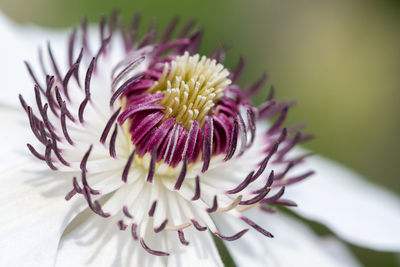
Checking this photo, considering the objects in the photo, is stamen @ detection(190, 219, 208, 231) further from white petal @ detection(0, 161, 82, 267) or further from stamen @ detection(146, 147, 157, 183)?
white petal @ detection(0, 161, 82, 267)

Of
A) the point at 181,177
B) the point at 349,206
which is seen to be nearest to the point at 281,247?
the point at 349,206

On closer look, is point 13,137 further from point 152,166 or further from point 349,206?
point 349,206

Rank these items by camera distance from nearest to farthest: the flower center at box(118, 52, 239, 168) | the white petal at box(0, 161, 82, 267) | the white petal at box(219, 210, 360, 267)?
1. the white petal at box(0, 161, 82, 267)
2. the flower center at box(118, 52, 239, 168)
3. the white petal at box(219, 210, 360, 267)

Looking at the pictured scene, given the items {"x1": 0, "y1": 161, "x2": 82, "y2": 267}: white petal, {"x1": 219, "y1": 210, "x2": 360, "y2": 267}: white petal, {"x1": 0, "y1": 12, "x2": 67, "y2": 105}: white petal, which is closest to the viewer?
{"x1": 0, "y1": 161, "x2": 82, "y2": 267}: white petal

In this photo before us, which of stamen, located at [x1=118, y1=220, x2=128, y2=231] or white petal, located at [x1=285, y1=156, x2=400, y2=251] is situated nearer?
stamen, located at [x1=118, y1=220, x2=128, y2=231]

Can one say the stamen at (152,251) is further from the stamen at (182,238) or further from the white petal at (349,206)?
the white petal at (349,206)

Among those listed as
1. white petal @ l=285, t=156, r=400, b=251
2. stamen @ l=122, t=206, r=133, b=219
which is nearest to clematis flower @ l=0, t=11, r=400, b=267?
stamen @ l=122, t=206, r=133, b=219
